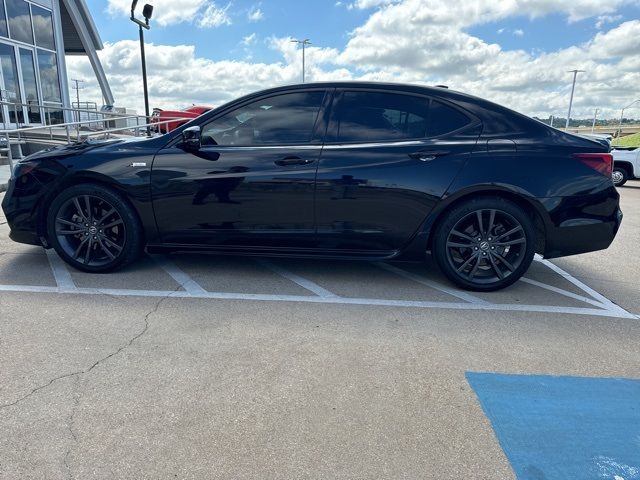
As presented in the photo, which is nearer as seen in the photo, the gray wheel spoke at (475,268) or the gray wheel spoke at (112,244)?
the gray wheel spoke at (475,268)

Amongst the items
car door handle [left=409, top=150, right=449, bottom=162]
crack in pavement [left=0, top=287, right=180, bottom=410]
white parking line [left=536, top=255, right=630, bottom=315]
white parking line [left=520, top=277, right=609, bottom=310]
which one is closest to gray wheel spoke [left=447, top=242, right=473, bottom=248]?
car door handle [left=409, top=150, right=449, bottom=162]

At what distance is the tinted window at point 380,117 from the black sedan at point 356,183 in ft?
0.03

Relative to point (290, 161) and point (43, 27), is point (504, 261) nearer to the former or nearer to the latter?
point (290, 161)

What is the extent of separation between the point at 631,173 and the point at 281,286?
14.9m

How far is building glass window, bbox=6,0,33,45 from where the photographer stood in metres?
14.9

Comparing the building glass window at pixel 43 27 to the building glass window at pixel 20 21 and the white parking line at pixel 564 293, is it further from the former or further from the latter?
the white parking line at pixel 564 293

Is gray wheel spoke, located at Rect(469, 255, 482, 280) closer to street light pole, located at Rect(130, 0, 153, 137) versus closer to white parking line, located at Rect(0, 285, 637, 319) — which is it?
white parking line, located at Rect(0, 285, 637, 319)

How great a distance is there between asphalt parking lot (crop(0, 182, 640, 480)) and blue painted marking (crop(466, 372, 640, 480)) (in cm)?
2

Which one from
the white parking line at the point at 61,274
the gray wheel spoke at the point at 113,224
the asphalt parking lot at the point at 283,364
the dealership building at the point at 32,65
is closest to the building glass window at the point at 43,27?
the dealership building at the point at 32,65

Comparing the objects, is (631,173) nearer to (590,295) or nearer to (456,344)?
(590,295)

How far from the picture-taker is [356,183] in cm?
396

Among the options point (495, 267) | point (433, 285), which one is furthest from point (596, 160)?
point (433, 285)

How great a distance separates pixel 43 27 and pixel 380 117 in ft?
58.5

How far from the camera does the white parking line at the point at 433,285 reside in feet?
13.1
